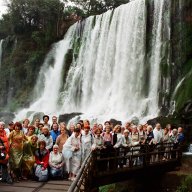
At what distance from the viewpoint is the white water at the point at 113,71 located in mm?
30031

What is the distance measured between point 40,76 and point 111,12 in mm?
12081

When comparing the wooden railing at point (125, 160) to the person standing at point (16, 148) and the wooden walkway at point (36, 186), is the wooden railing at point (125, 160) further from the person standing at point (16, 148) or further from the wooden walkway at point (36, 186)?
the person standing at point (16, 148)

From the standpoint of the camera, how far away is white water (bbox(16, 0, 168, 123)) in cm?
3003

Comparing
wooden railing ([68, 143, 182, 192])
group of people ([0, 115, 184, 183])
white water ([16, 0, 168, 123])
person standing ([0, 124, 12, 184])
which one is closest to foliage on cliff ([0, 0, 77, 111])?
white water ([16, 0, 168, 123])

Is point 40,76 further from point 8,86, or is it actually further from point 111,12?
point 111,12

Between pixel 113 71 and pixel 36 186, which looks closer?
pixel 36 186

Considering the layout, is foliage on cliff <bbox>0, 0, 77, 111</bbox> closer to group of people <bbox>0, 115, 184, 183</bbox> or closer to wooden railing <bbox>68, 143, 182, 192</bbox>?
wooden railing <bbox>68, 143, 182, 192</bbox>

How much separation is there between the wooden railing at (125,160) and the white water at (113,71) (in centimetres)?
1209

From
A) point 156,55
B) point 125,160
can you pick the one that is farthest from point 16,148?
point 156,55

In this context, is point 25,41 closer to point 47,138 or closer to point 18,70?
point 18,70

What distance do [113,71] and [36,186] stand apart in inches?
950

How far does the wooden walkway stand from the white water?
17.9m

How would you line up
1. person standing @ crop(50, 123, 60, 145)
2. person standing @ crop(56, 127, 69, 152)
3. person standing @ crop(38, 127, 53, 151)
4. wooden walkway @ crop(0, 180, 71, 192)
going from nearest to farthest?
1. wooden walkway @ crop(0, 180, 71, 192)
2. person standing @ crop(38, 127, 53, 151)
3. person standing @ crop(56, 127, 69, 152)
4. person standing @ crop(50, 123, 60, 145)

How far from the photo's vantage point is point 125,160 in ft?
42.5
